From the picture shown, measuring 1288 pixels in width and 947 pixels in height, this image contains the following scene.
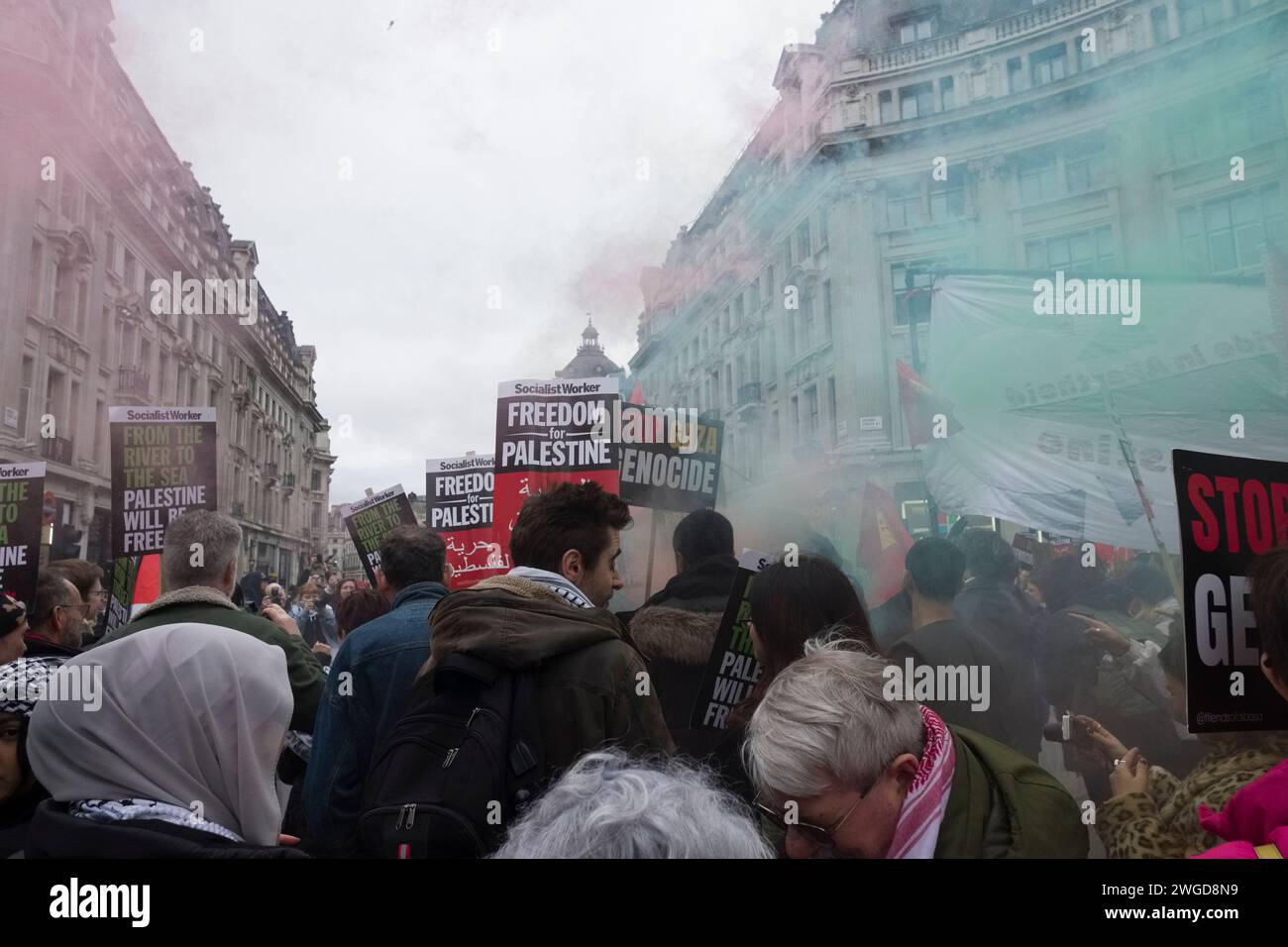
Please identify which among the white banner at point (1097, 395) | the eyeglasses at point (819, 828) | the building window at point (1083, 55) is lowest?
the eyeglasses at point (819, 828)

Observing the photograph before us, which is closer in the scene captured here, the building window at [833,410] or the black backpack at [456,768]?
the black backpack at [456,768]

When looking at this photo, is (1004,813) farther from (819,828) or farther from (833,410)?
(833,410)

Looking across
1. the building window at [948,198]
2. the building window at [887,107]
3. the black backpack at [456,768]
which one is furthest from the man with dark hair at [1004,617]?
Answer: the building window at [948,198]

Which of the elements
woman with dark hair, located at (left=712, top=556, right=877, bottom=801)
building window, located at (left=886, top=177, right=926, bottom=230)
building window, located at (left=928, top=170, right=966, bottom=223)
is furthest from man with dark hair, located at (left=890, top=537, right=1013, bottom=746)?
building window, located at (left=886, top=177, right=926, bottom=230)

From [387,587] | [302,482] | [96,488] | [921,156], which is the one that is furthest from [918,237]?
[302,482]

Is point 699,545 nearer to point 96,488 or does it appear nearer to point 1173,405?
point 1173,405

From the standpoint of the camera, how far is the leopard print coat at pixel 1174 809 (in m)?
1.76

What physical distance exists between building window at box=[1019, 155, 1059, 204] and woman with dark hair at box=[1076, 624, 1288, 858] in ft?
28.2

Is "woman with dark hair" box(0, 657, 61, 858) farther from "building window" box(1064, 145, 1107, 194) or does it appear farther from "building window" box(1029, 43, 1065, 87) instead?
"building window" box(1064, 145, 1107, 194)

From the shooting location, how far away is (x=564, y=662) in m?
1.88

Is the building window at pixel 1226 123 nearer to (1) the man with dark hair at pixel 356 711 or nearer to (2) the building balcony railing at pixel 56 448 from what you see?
(1) the man with dark hair at pixel 356 711

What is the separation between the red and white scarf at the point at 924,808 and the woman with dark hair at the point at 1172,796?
680 millimetres

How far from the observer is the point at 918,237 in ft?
35.7

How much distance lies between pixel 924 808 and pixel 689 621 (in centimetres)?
157
